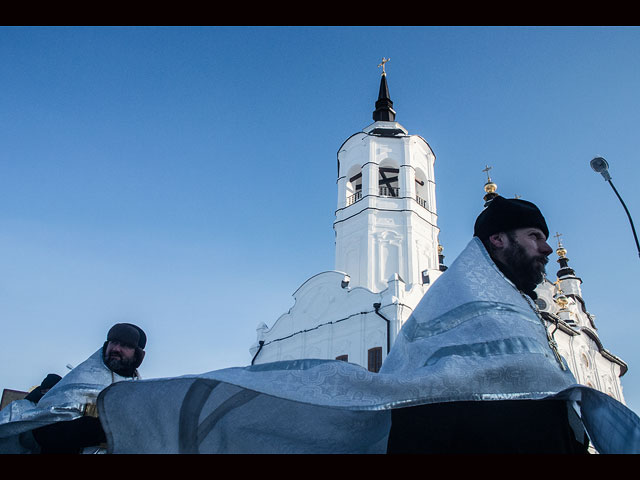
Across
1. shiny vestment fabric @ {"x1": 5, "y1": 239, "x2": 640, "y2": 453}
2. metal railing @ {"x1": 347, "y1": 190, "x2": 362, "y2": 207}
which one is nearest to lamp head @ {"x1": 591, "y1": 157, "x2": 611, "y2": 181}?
shiny vestment fabric @ {"x1": 5, "y1": 239, "x2": 640, "y2": 453}

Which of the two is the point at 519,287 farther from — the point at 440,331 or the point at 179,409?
the point at 179,409

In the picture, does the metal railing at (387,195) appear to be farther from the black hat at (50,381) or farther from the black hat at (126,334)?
the black hat at (126,334)

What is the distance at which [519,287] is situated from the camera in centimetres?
273

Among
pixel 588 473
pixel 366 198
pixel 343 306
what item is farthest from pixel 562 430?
pixel 366 198

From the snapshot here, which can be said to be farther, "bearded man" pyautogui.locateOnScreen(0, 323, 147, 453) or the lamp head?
the lamp head

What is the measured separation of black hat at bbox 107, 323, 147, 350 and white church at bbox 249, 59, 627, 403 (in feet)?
44.6

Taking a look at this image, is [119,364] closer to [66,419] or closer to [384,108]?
[66,419]

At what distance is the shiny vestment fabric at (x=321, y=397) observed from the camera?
1.97 m

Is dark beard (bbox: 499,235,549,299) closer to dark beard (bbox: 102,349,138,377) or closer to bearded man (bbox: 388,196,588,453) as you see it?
bearded man (bbox: 388,196,588,453)

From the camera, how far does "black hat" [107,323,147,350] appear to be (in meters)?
4.07

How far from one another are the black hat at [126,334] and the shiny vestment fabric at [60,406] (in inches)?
9.2

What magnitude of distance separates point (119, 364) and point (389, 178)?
22345mm

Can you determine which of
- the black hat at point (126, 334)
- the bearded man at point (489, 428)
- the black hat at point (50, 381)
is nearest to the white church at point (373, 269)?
the black hat at point (50, 381)
